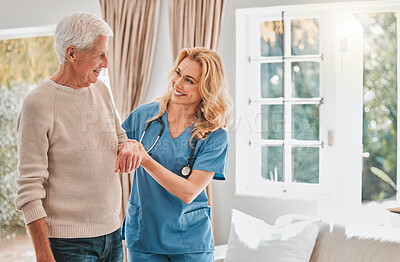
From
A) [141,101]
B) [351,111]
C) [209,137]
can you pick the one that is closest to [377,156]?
[351,111]

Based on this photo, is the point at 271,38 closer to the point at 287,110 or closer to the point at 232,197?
the point at 287,110

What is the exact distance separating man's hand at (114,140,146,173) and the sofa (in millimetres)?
1142

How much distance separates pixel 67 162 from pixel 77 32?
0.43 metres

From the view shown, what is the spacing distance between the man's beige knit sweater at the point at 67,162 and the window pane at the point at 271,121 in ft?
5.67

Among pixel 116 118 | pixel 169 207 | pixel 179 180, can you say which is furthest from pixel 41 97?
pixel 169 207

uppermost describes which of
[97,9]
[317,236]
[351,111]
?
[97,9]

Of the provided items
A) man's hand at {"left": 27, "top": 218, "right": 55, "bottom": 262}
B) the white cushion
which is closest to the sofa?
the white cushion

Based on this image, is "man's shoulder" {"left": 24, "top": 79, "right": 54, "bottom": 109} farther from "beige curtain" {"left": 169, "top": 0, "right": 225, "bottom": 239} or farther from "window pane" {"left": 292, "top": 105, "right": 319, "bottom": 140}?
"window pane" {"left": 292, "top": 105, "right": 319, "bottom": 140}

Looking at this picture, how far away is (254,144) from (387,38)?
116 cm

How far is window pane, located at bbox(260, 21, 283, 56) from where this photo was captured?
10.1 feet

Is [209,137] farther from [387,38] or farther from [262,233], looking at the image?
[387,38]

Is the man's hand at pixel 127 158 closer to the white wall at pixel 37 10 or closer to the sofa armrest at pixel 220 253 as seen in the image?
the sofa armrest at pixel 220 253

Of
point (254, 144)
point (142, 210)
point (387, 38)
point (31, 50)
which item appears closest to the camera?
point (142, 210)

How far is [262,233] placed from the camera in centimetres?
252
